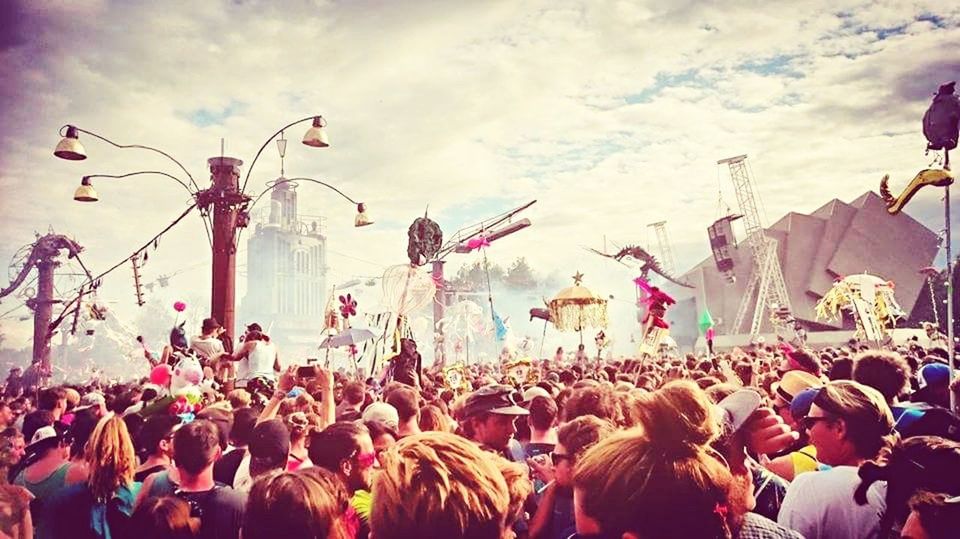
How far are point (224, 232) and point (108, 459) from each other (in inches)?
443

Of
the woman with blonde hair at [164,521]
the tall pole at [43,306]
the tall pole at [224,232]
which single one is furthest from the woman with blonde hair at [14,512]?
the tall pole at [43,306]

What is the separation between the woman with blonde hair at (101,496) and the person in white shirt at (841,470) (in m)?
3.46

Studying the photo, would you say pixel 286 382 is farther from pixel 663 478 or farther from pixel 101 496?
pixel 663 478

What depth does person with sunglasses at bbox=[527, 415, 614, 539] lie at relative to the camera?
2936 millimetres

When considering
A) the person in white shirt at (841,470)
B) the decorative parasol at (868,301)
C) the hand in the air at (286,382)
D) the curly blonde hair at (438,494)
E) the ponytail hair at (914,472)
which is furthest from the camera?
the decorative parasol at (868,301)

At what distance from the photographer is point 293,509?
2.46 meters

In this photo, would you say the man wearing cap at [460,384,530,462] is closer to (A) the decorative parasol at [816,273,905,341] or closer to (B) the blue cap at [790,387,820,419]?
(B) the blue cap at [790,387,820,419]

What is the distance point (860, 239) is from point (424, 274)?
56141 millimetres

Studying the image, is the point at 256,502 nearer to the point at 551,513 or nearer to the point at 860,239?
the point at 551,513


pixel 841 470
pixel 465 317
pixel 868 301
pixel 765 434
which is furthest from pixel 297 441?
pixel 465 317

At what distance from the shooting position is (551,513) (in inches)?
116

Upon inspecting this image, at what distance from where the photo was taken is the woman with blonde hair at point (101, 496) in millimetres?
3594

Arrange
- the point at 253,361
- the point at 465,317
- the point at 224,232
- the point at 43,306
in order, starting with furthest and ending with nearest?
the point at 465,317 < the point at 43,306 < the point at 224,232 < the point at 253,361

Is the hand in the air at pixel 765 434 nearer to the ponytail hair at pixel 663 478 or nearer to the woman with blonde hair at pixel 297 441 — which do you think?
the ponytail hair at pixel 663 478
